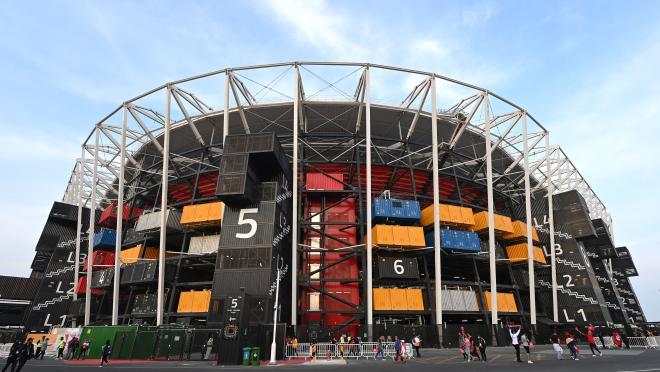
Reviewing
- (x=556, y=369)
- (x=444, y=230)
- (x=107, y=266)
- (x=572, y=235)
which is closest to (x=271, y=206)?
(x=444, y=230)

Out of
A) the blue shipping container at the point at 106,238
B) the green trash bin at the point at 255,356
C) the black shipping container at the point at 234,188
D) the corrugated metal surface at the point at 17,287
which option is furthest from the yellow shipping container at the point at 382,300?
the corrugated metal surface at the point at 17,287

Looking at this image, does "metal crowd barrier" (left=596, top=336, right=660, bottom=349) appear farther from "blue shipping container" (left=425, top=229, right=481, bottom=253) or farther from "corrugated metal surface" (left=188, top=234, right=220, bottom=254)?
"corrugated metal surface" (left=188, top=234, right=220, bottom=254)

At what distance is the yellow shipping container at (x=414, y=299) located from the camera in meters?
39.5

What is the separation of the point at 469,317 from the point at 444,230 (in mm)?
11050

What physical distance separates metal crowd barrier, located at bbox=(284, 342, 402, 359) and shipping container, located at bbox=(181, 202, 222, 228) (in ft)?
56.8

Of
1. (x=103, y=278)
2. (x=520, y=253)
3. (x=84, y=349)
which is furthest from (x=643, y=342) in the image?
(x=103, y=278)

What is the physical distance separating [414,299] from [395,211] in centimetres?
843

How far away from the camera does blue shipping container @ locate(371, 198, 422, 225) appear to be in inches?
1642

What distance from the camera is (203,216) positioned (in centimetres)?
4288

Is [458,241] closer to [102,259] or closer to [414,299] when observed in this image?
[414,299]

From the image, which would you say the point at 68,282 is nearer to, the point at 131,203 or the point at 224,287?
the point at 131,203

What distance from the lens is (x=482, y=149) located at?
56.9m

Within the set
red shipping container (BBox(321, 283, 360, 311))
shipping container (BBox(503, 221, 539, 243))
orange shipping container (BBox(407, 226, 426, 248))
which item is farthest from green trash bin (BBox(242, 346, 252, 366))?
shipping container (BBox(503, 221, 539, 243))

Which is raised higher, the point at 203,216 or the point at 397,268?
the point at 203,216
